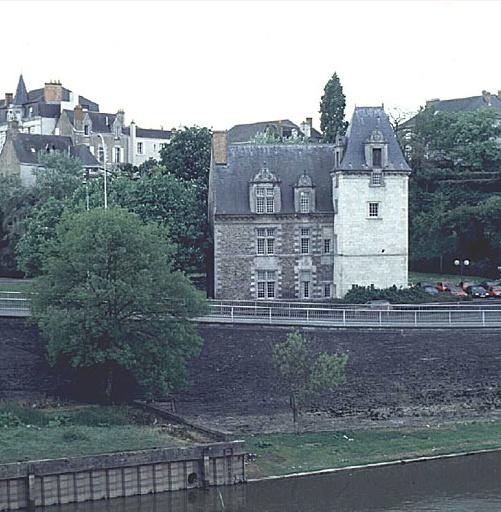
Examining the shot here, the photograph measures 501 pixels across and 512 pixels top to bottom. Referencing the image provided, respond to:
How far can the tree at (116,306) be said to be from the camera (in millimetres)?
45844

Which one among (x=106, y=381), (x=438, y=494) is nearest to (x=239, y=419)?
(x=106, y=381)

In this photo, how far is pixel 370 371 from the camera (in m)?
51.5

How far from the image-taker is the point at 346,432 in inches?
1953

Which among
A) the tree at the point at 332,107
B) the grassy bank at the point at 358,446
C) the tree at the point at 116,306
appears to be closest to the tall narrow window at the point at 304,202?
the tree at the point at 116,306

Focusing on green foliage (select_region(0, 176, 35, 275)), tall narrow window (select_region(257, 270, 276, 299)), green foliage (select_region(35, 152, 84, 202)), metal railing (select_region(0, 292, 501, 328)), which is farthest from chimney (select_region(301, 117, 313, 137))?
metal railing (select_region(0, 292, 501, 328))

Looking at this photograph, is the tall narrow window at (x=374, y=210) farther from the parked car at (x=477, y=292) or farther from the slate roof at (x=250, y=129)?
the slate roof at (x=250, y=129)

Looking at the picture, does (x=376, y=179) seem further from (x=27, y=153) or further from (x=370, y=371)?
(x=27, y=153)

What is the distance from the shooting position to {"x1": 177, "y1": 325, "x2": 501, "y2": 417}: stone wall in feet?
164

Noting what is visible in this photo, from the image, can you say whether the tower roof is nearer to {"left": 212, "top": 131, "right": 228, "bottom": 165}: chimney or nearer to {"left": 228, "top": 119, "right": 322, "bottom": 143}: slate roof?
{"left": 228, "top": 119, "right": 322, "bottom": 143}: slate roof

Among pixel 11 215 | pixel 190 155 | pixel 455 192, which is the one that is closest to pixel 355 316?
pixel 190 155

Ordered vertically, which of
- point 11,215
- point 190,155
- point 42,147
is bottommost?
point 11,215

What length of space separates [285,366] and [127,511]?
36.8ft

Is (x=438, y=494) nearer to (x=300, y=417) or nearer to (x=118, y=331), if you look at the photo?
(x=300, y=417)

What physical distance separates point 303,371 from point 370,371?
4263 millimetres
